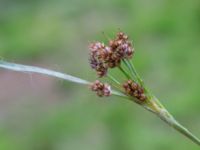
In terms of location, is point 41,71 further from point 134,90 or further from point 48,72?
point 134,90

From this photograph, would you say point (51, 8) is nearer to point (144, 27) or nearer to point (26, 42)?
point (26, 42)

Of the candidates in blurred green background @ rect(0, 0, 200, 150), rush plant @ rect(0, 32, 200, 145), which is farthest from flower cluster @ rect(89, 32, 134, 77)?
blurred green background @ rect(0, 0, 200, 150)

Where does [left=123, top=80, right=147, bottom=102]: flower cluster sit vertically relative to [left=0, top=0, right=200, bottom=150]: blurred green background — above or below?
below

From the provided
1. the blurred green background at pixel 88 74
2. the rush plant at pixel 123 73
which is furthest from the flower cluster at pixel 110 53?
the blurred green background at pixel 88 74

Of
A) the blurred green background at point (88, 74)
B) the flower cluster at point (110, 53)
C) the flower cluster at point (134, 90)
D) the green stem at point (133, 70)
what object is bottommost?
the flower cluster at point (134, 90)

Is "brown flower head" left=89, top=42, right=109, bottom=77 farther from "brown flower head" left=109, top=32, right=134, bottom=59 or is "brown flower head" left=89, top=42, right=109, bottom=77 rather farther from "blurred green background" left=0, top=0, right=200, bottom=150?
"blurred green background" left=0, top=0, right=200, bottom=150

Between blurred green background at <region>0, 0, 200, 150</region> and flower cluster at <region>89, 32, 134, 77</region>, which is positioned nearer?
flower cluster at <region>89, 32, 134, 77</region>

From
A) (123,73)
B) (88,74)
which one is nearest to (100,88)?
(123,73)

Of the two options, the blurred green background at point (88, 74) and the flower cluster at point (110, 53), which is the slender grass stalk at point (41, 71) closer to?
the flower cluster at point (110, 53)
